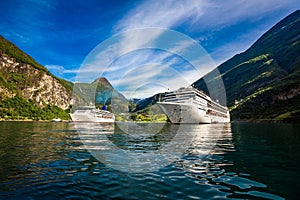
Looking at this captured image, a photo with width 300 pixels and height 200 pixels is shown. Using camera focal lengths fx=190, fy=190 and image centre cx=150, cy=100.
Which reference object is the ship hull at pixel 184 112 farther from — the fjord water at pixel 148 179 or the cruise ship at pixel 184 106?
the fjord water at pixel 148 179

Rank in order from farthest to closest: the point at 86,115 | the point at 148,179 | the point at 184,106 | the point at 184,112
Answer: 1. the point at 86,115
2. the point at 184,112
3. the point at 184,106
4. the point at 148,179

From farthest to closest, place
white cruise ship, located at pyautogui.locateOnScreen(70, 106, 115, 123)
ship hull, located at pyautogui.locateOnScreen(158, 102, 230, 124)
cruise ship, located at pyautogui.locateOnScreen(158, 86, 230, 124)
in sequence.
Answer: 1. white cruise ship, located at pyautogui.locateOnScreen(70, 106, 115, 123)
2. cruise ship, located at pyautogui.locateOnScreen(158, 86, 230, 124)
3. ship hull, located at pyautogui.locateOnScreen(158, 102, 230, 124)

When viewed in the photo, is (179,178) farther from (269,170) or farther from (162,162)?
(269,170)

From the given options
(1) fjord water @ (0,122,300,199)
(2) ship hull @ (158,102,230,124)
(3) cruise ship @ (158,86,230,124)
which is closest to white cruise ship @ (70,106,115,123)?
(3) cruise ship @ (158,86,230,124)

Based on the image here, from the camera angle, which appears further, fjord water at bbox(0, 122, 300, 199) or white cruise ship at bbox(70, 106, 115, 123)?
white cruise ship at bbox(70, 106, 115, 123)

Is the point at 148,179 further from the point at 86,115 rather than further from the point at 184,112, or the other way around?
the point at 86,115

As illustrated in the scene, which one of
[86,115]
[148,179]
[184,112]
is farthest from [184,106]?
[86,115]

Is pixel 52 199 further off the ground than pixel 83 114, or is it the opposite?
pixel 83 114

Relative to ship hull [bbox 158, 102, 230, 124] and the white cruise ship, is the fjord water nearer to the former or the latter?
ship hull [bbox 158, 102, 230, 124]

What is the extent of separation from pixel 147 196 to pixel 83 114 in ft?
345

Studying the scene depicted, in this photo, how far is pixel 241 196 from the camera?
636 cm

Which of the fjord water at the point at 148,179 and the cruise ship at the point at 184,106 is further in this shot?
the cruise ship at the point at 184,106

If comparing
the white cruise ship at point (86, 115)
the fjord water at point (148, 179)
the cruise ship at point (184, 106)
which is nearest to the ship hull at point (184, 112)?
the cruise ship at point (184, 106)

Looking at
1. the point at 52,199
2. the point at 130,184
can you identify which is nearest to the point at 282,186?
the point at 130,184
